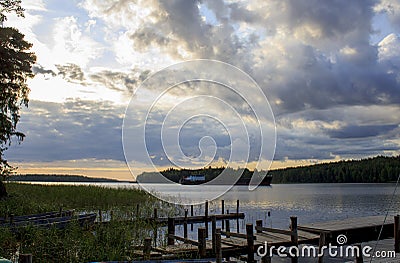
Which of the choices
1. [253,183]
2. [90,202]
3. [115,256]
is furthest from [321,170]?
[115,256]

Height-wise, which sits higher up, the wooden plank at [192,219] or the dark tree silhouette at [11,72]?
the dark tree silhouette at [11,72]

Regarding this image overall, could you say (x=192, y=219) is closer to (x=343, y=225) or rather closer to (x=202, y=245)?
(x=343, y=225)

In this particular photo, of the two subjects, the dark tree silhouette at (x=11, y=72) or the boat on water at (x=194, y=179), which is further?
the boat on water at (x=194, y=179)

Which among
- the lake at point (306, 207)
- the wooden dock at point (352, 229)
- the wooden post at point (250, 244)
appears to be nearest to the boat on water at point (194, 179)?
the lake at point (306, 207)

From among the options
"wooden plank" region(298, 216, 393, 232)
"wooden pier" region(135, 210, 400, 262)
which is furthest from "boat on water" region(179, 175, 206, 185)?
"wooden pier" region(135, 210, 400, 262)

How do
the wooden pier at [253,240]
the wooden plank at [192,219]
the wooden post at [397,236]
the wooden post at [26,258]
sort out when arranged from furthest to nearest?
1. the wooden plank at [192,219]
2. the wooden post at [397,236]
3. the wooden pier at [253,240]
4. the wooden post at [26,258]

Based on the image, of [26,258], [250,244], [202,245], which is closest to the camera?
[26,258]

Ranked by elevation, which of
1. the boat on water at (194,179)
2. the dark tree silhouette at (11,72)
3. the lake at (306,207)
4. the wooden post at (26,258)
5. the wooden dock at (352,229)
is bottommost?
the lake at (306,207)

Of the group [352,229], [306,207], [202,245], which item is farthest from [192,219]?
[306,207]

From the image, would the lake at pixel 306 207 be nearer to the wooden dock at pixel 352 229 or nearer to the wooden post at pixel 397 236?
the wooden post at pixel 397 236

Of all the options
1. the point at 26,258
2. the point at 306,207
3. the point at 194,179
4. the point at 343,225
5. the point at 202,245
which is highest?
the point at 194,179

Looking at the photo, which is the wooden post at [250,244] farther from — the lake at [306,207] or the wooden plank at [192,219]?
the wooden plank at [192,219]

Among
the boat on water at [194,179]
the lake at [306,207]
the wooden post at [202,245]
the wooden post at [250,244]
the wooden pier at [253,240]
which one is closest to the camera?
the wooden pier at [253,240]

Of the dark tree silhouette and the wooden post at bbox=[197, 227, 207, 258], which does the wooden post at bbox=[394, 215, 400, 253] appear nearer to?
the wooden post at bbox=[197, 227, 207, 258]
